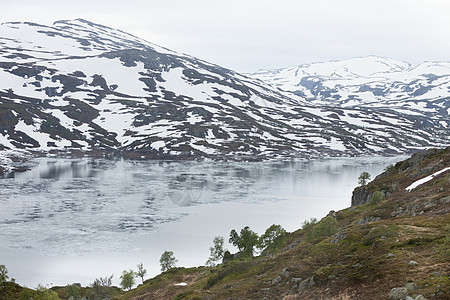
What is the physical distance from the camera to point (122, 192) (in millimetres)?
121938

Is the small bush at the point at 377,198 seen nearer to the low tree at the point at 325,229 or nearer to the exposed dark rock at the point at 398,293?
the low tree at the point at 325,229

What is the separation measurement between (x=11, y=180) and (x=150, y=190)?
2048 inches

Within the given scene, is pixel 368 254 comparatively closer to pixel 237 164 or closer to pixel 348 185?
pixel 348 185

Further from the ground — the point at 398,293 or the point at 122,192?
the point at 398,293

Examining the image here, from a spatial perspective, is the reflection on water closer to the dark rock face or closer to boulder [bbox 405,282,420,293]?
the dark rock face

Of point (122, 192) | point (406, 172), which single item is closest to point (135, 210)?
point (122, 192)

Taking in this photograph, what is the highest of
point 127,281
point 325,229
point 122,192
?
point 325,229

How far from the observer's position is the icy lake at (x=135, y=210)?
7038 centimetres

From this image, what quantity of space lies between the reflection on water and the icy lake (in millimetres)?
267

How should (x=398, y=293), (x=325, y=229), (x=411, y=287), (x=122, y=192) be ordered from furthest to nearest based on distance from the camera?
1. (x=122, y=192)
2. (x=325, y=229)
3. (x=411, y=287)
4. (x=398, y=293)

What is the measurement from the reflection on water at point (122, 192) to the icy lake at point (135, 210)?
0.27 meters

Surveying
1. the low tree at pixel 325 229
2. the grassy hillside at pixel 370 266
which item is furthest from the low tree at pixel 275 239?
the grassy hillside at pixel 370 266

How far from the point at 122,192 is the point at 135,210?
21.8 meters

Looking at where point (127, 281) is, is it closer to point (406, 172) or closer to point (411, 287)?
point (406, 172)
